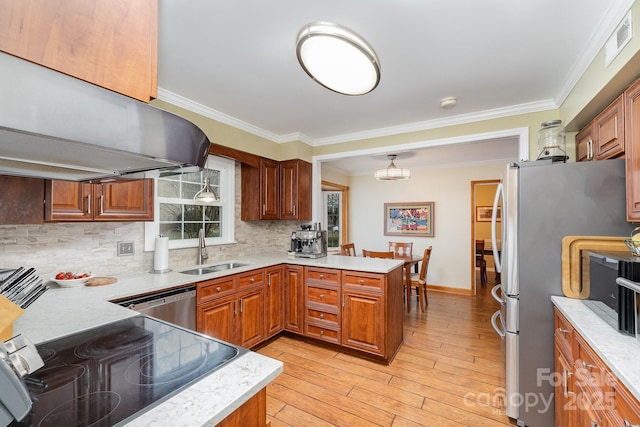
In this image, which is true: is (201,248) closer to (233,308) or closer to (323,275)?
(233,308)

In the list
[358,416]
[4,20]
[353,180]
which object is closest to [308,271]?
[358,416]

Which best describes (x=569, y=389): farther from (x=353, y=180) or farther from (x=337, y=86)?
(x=353, y=180)

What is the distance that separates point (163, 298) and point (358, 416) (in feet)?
5.23

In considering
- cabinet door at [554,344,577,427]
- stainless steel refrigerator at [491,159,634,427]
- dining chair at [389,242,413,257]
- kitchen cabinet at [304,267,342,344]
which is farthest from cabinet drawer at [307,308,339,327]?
dining chair at [389,242,413,257]

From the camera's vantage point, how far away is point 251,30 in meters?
1.77

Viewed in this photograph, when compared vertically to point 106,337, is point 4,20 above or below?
above

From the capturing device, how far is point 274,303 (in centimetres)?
307

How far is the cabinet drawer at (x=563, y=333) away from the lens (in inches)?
59.6

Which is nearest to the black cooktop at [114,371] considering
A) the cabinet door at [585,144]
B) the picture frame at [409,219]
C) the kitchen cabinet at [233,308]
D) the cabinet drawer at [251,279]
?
the kitchen cabinet at [233,308]

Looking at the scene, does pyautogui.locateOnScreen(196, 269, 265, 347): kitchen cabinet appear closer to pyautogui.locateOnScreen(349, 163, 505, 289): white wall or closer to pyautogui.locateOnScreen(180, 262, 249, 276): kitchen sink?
pyautogui.locateOnScreen(180, 262, 249, 276): kitchen sink

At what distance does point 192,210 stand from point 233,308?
1.23m

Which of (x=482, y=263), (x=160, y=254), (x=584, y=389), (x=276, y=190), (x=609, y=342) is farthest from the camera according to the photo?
(x=482, y=263)

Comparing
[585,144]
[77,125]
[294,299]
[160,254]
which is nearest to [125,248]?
[160,254]

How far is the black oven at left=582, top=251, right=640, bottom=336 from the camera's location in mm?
1241
